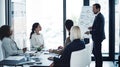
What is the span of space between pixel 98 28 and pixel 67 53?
2385 mm

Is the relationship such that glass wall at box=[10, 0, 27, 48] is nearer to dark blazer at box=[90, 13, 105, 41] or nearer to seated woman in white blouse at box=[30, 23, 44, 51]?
seated woman in white blouse at box=[30, 23, 44, 51]

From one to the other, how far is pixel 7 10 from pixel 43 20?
1143 mm

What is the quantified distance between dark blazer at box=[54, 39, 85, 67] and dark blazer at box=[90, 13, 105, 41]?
2203mm

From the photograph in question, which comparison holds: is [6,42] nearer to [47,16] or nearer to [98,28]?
[98,28]

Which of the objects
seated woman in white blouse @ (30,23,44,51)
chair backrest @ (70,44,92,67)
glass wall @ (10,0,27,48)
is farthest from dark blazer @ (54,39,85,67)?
glass wall @ (10,0,27,48)

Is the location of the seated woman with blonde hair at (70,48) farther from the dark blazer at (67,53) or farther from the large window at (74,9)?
the large window at (74,9)

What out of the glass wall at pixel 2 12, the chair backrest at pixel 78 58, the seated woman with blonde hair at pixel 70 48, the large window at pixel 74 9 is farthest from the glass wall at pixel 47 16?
the chair backrest at pixel 78 58

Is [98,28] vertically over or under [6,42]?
over

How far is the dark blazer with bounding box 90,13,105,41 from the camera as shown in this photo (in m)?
6.43

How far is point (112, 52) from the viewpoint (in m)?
8.32

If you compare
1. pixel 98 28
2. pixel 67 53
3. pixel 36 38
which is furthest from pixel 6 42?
pixel 98 28

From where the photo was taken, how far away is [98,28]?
255 inches

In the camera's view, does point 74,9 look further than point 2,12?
Yes

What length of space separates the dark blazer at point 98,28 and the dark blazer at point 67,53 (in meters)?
2.20
